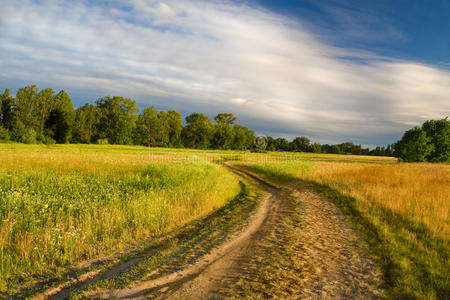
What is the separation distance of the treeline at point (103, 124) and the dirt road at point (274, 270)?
245 feet

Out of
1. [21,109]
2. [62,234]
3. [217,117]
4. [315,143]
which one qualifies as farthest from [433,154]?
[21,109]

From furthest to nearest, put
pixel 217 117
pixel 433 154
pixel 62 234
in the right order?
pixel 217 117
pixel 433 154
pixel 62 234

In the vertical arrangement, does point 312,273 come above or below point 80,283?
above

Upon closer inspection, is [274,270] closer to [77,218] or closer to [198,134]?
[77,218]

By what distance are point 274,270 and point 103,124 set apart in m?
96.7

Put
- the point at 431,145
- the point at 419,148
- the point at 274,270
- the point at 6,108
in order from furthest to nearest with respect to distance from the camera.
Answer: the point at 6,108, the point at 431,145, the point at 419,148, the point at 274,270

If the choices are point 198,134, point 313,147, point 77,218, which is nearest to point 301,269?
point 77,218

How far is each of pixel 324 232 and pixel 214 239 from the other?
11.6 feet

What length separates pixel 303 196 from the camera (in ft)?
44.7

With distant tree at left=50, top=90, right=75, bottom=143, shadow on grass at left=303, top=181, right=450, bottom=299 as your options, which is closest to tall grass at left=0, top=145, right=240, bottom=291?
shadow on grass at left=303, top=181, right=450, bottom=299

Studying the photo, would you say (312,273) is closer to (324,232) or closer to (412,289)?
(412,289)

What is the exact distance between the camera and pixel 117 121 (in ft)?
286

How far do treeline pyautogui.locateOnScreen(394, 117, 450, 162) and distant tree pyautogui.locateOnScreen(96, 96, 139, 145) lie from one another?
81351 mm

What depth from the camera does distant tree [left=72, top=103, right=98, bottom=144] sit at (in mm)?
80500
